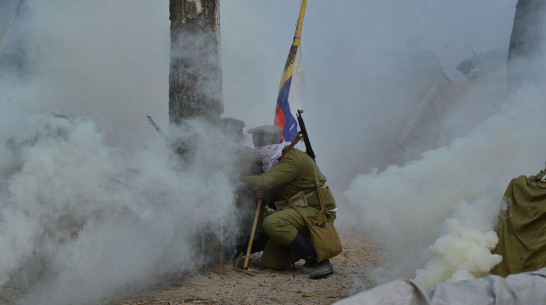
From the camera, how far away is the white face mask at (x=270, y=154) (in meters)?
5.11

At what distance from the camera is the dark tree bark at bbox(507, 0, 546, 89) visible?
24.5 ft

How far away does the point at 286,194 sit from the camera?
504 cm

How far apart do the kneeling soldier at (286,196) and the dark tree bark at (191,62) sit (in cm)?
74

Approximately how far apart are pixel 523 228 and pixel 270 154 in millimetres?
2501

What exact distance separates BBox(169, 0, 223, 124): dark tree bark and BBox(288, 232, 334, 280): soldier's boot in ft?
4.76

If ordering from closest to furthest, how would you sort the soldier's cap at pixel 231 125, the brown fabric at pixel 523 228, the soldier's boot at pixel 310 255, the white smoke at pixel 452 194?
the brown fabric at pixel 523 228 < the white smoke at pixel 452 194 < the soldier's boot at pixel 310 255 < the soldier's cap at pixel 231 125

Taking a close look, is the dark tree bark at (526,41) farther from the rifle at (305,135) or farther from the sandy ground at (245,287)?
the sandy ground at (245,287)

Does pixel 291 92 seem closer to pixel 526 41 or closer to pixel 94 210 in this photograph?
pixel 94 210

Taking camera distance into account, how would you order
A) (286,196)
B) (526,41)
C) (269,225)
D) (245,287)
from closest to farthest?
(245,287)
(269,225)
(286,196)
(526,41)

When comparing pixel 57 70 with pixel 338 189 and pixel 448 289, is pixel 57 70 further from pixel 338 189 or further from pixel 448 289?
pixel 338 189

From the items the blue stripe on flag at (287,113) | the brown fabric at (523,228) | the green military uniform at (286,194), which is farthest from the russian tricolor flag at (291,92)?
the brown fabric at (523,228)

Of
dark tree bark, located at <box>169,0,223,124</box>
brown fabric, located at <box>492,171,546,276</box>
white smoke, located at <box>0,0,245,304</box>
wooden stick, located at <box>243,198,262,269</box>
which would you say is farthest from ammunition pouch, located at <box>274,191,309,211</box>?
brown fabric, located at <box>492,171,546,276</box>

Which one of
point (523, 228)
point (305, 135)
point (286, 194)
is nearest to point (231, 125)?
point (305, 135)

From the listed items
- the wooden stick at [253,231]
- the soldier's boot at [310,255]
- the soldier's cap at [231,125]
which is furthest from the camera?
the soldier's cap at [231,125]
